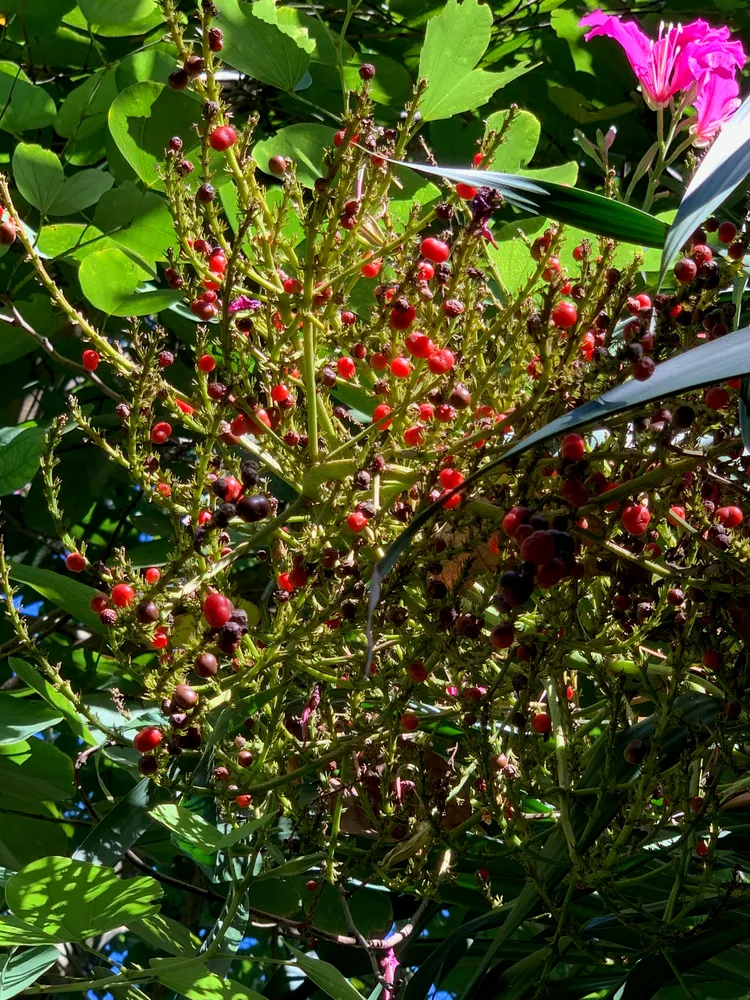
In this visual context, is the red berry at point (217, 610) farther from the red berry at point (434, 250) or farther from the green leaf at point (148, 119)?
the green leaf at point (148, 119)

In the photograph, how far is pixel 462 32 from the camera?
908 mm

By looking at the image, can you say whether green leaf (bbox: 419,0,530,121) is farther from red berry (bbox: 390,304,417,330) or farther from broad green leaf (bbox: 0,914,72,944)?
broad green leaf (bbox: 0,914,72,944)

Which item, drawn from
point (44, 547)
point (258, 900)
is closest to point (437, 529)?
point (258, 900)

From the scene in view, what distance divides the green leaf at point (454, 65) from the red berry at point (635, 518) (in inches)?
14.1

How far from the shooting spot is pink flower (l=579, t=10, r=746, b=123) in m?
0.87

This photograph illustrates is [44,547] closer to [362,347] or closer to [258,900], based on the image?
[258,900]

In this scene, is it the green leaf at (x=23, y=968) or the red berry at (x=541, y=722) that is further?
the red berry at (x=541, y=722)

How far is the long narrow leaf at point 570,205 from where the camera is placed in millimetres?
608

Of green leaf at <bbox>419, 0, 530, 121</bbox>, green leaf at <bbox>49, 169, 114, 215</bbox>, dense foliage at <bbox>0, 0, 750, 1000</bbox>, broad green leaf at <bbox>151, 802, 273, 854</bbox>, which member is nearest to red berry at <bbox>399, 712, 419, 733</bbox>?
dense foliage at <bbox>0, 0, 750, 1000</bbox>

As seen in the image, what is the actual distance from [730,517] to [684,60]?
1.23 ft

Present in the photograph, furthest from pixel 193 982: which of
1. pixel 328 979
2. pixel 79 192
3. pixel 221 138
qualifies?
pixel 79 192

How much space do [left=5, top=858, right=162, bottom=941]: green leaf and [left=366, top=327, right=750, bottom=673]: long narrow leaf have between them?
0.33 m

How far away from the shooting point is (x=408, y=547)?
2.32 feet

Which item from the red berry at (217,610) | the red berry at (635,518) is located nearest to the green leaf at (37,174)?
the red berry at (217,610)
